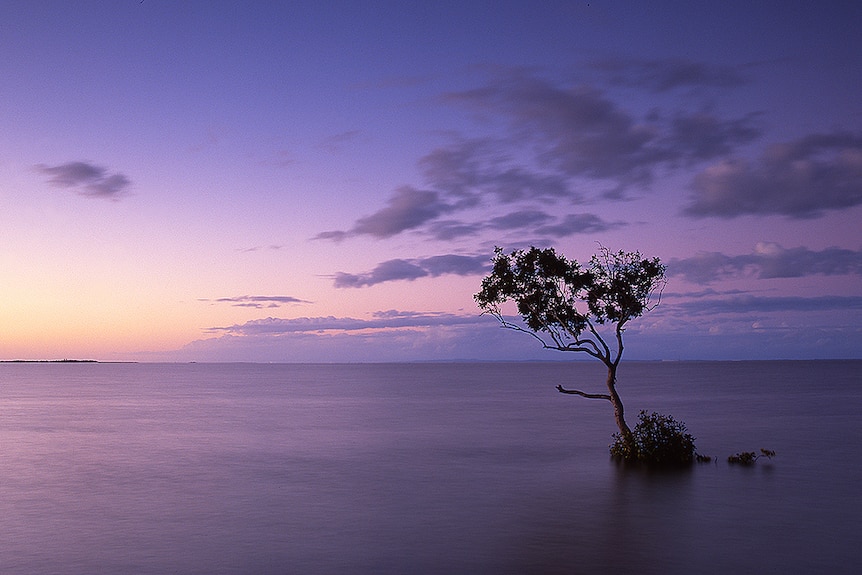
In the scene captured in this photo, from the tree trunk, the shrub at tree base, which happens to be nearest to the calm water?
the shrub at tree base

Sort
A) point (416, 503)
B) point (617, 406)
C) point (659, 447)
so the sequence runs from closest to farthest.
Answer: point (416, 503) → point (617, 406) → point (659, 447)

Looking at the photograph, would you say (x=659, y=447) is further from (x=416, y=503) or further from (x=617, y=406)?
(x=416, y=503)

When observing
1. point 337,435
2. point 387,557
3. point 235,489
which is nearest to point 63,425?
point 337,435

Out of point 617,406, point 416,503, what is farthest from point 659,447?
point 416,503

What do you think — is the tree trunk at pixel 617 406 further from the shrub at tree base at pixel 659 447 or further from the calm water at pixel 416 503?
the calm water at pixel 416 503

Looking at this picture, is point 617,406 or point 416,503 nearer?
point 416,503

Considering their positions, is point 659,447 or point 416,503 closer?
point 416,503

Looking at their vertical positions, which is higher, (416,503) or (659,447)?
(659,447)

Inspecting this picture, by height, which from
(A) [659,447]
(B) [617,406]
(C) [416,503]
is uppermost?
(B) [617,406]

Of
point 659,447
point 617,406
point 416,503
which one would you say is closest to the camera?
point 416,503

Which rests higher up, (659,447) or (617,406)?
(617,406)

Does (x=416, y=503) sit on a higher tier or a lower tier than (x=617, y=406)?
lower

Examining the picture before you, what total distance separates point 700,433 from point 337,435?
28594mm

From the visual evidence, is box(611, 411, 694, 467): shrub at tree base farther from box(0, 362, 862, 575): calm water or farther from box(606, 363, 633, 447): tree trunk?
box(0, 362, 862, 575): calm water
